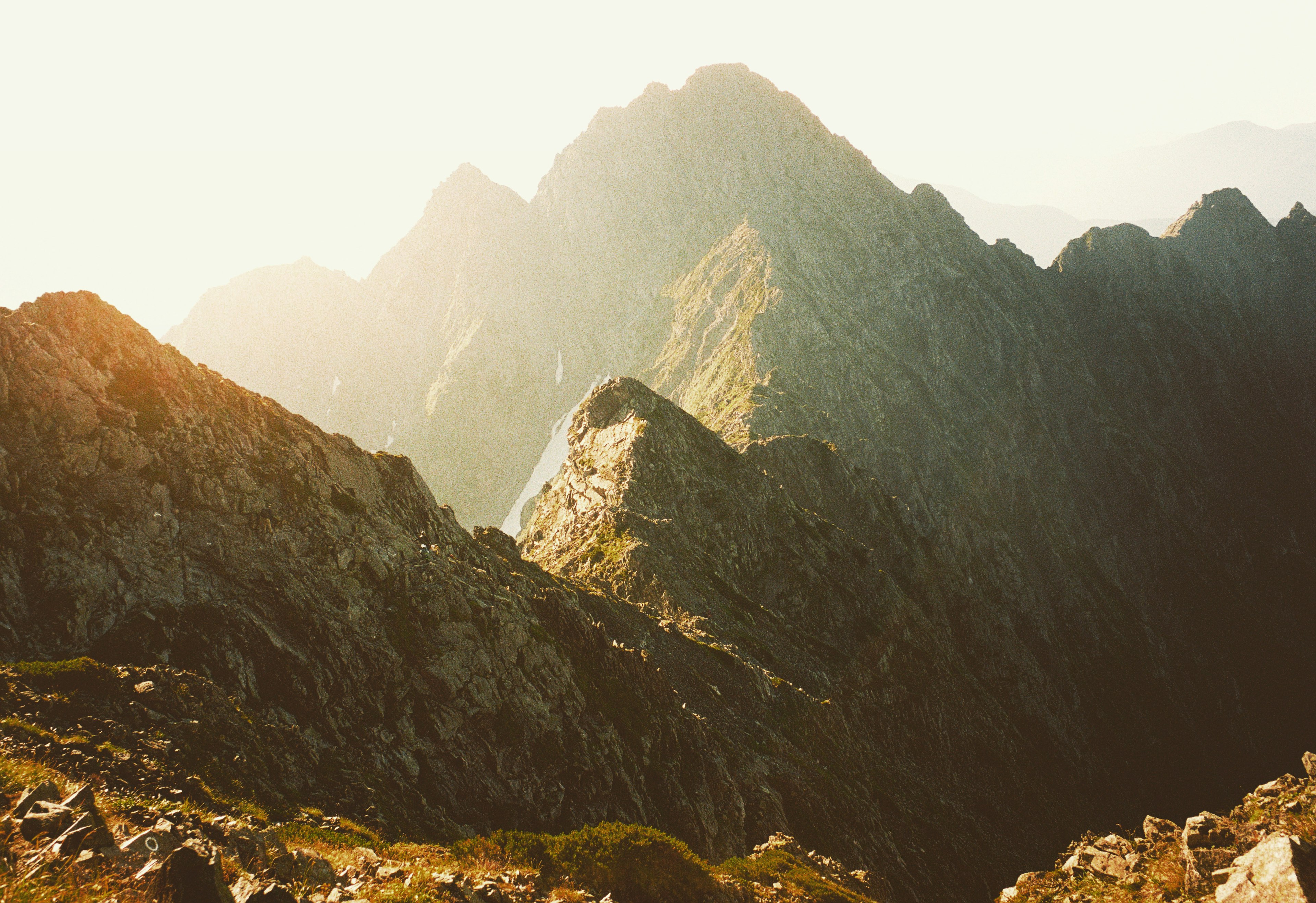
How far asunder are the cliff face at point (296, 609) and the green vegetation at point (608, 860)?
15.7 ft

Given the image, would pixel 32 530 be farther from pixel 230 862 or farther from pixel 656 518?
pixel 656 518

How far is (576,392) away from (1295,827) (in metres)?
177

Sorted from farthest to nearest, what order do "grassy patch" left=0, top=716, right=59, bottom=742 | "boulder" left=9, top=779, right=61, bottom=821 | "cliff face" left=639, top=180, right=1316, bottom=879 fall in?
"cliff face" left=639, top=180, right=1316, bottom=879 < "grassy patch" left=0, top=716, right=59, bottom=742 < "boulder" left=9, top=779, right=61, bottom=821

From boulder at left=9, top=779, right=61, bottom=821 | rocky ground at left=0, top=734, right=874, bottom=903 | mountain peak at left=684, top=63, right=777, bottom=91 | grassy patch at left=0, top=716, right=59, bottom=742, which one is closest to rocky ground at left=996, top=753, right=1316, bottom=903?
rocky ground at left=0, top=734, right=874, bottom=903

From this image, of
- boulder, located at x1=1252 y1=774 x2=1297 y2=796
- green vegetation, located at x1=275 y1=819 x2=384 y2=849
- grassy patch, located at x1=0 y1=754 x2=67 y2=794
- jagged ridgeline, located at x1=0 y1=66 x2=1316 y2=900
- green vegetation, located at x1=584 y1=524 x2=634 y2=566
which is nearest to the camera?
grassy patch, located at x1=0 y1=754 x2=67 y2=794

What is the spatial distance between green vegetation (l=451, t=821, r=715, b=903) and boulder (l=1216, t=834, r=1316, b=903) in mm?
11658

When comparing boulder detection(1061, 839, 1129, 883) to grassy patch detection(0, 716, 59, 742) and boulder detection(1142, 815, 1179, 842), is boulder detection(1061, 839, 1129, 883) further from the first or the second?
grassy patch detection(0, 716, 59, 742)

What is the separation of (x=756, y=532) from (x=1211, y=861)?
52.1 metres

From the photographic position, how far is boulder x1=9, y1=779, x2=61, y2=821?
10.1 m

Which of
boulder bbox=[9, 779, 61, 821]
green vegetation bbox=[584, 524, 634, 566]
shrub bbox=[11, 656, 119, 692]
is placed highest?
green vegetation bbox=[584, 524, 634, 566]

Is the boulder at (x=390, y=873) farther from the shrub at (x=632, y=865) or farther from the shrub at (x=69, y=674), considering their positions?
the shrub at (x=69, y=674)

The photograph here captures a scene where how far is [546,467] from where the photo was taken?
176 m

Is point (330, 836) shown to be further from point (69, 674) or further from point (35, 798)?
point (69, 674)

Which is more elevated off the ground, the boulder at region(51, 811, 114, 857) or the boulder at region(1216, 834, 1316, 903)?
the boulder at region(51, 811, 114, 857)
